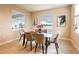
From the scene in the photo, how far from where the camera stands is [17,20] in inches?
82.2

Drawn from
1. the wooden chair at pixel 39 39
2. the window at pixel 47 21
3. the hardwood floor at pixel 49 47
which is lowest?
the hardwood floor at pixel 49 47

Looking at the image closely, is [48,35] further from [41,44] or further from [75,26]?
[75,26]

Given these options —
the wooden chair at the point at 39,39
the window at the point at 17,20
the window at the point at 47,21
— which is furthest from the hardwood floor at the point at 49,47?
the window at the point at 47,21

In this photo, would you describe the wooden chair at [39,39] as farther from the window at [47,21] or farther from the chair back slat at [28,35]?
the window at [47,21]

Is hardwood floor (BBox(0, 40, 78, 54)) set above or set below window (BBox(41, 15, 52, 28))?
below

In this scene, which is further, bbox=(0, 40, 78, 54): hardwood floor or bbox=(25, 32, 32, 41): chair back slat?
bbox=(25, 32, 32, 41): chair back slat

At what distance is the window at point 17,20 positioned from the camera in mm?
2097

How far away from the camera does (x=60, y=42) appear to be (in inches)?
83.2

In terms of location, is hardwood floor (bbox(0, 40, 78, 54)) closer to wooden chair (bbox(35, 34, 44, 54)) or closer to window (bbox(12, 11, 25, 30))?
wooden chair (bbox(35, 34, 44, 54))

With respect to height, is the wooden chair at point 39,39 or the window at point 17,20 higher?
the window at point 17,20

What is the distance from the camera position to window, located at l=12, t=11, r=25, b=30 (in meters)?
2.10

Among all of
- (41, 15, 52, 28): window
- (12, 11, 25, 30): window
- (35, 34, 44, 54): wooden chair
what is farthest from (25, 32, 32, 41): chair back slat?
(41, 15, 52, 28): window

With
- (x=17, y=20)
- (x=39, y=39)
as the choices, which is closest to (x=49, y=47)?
(x=39, y=39)
